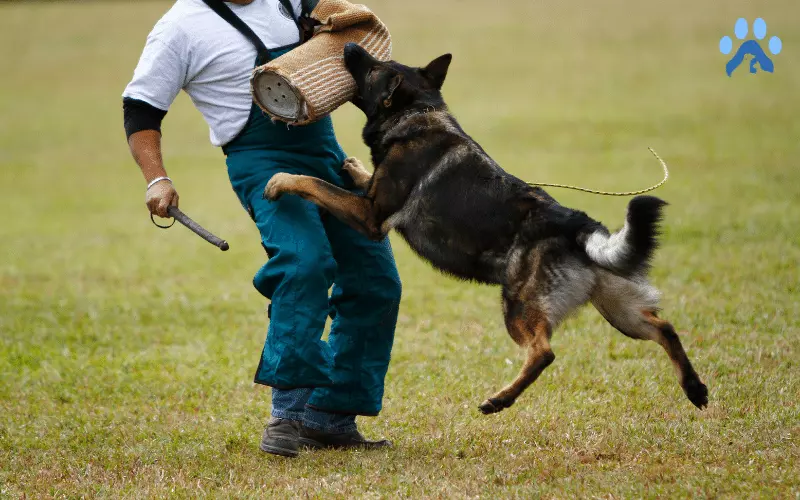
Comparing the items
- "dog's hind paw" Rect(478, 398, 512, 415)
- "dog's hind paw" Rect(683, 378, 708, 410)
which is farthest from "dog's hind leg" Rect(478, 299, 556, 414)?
"dog's hind paw" Rect(683, 378, 708, 410)

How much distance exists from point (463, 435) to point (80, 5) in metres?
37.9

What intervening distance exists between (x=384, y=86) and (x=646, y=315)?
162 cm

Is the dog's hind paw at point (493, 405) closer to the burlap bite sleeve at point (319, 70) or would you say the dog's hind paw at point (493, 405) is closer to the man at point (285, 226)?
the man at point (285, 226)

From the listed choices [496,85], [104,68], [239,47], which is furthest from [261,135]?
[104,68]

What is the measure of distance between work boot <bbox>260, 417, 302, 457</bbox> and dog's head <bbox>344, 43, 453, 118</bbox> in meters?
1.57

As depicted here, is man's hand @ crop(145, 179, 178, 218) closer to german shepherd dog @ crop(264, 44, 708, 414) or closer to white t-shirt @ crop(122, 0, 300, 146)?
white t-shirt @ crop(122, 0, 300, 146)

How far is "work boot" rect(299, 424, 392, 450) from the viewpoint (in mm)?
4879

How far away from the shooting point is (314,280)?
443 centimetres

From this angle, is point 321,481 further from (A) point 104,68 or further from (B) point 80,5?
(B) point 80,5

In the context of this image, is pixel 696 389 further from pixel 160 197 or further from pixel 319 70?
pixel 160 197

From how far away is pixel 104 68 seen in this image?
2972cm

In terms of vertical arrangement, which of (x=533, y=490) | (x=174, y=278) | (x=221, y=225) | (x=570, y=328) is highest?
(x=533, y=490)

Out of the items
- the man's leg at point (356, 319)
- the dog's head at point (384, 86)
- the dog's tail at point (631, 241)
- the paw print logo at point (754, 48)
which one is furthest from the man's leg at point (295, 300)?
the paw print logo at point (754, 48)

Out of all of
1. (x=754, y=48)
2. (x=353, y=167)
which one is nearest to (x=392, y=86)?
(x=353, y=167)
